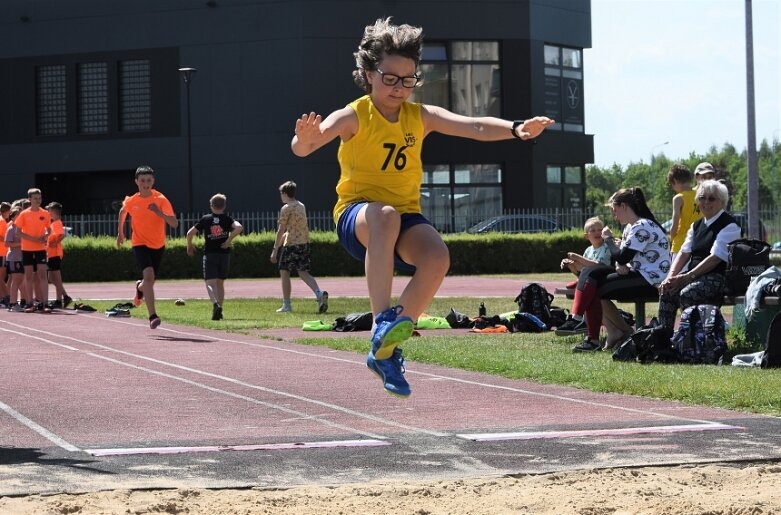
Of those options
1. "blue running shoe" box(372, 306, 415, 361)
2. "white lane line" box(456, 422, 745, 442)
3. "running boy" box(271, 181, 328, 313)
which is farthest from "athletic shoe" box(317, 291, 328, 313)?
"blue running shoe" box(372, 306, 415, 361)

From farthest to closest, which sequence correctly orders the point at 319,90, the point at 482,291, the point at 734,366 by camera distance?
the point at 319,90
the point at 482,291
the point at 734,366

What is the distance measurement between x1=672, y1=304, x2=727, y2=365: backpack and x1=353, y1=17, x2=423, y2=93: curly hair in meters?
5.03

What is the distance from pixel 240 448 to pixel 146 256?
31.7 ft

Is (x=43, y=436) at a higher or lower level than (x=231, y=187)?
lower

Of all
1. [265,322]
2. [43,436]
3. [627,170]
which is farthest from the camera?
[627,170]

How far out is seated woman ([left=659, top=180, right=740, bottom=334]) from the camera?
39.5ft

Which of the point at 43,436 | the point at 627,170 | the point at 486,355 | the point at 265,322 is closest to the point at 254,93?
the point at 265,322

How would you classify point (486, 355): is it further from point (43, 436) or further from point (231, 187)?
point (231, 187)

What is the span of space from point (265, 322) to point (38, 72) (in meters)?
33.4

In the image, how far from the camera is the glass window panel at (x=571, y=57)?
49.6 m

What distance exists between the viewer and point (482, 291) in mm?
26922

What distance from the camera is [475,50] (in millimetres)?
47250

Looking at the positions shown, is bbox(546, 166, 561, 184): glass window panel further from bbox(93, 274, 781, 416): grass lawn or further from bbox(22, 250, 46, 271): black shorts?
bbox(22, 250, 46, 271): black shorts

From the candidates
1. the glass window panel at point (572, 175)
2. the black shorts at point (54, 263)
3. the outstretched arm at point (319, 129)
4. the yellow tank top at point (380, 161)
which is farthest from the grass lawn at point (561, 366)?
the glass window panel at point (572, 175)
